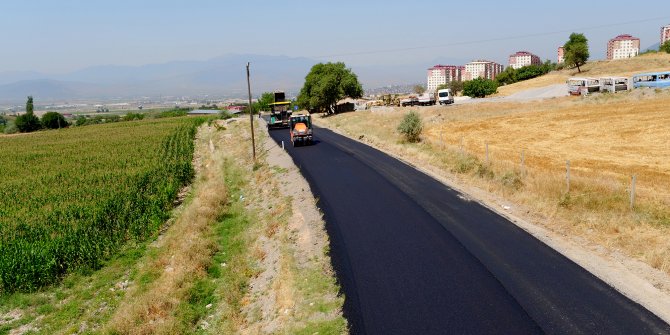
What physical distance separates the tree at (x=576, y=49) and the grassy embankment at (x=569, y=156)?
53.7m

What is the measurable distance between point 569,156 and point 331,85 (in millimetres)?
46349

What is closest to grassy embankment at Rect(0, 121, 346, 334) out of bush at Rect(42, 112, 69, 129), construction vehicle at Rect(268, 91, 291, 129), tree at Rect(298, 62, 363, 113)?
construction vehicle at Rect(268, 91, 291, 129)

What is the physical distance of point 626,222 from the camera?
620 inches

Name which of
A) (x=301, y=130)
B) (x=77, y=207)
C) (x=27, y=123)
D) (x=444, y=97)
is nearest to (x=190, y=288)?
(x=77, y=207)

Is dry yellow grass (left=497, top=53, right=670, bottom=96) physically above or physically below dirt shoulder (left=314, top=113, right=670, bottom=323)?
above

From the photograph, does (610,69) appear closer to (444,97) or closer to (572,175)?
(444,97)

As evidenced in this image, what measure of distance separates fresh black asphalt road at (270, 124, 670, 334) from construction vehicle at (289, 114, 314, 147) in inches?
742

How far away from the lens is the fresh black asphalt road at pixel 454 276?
10234 mm

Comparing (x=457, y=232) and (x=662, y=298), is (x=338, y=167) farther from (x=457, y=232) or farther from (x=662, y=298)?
(x=662, y=298)

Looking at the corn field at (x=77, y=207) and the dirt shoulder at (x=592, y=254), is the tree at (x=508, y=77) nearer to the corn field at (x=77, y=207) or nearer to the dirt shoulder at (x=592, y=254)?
the corn field at (x=77, y=207)

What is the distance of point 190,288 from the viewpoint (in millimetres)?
15492

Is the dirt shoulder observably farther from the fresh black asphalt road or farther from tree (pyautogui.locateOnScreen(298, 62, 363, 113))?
tree (pyautogui.locateOnScreen(298, 62, 363, 113))

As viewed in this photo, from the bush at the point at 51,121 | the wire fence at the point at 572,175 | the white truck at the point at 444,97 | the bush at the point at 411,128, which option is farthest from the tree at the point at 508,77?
the bush at the point at 51,121

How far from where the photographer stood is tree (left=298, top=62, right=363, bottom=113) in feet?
240
